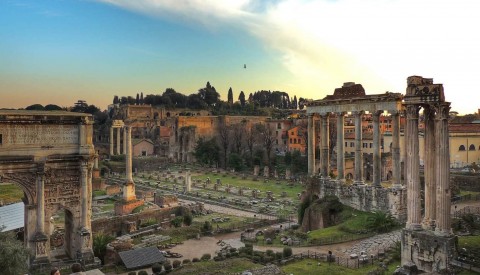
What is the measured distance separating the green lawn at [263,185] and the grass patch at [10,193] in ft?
71.3

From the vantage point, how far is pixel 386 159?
151 ft

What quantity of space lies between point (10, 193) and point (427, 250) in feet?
127

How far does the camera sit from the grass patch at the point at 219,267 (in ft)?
56.1

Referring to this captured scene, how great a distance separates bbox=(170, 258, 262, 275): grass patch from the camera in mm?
17098

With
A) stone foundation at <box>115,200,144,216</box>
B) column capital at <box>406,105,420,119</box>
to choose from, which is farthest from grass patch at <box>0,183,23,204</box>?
column capital at <box>406,105,420,119</box>

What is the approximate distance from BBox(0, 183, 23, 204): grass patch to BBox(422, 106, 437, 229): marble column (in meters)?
32.0

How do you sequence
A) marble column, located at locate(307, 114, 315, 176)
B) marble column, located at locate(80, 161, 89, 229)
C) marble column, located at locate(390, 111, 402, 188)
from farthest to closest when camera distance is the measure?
1. marble column, located at locate(307, 114, 315, 176)
2. marble column, located at locate(390, 111, 402, 188)
3. marble column, located at locate(80, 161, 89, 229)

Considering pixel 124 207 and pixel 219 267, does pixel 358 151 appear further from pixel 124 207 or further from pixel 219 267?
pixel 124 207

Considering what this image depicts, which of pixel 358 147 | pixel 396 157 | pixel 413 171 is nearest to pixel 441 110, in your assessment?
pixel 413 171

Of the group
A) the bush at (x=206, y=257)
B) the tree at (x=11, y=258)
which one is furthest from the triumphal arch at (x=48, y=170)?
the bush at (x=206, y=257)

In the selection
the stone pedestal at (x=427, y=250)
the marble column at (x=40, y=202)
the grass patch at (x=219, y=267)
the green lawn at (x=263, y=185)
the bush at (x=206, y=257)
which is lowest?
the bush at (x=206, y=257)

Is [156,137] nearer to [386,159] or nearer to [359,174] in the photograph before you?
[386,159]

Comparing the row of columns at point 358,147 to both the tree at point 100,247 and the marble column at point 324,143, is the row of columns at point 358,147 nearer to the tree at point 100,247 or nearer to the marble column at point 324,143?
the marble column at point 324,143

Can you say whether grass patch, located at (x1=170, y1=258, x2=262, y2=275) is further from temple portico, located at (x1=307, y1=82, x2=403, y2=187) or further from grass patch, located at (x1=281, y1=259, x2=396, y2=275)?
temple portico, located at (x1=307, y1=82, x2=403, y2=187)
